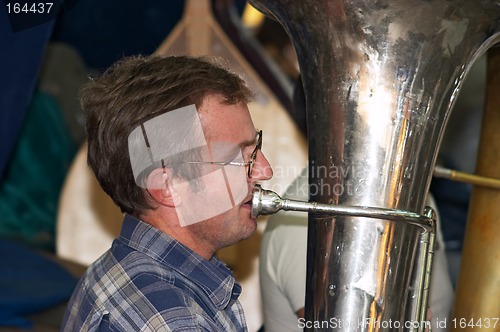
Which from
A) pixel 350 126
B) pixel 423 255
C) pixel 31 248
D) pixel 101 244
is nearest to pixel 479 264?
pixel 423 255

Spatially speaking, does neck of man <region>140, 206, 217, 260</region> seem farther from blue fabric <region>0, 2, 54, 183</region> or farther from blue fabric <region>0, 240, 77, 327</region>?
blue fabric <region>0, 240, 77, 327</region>

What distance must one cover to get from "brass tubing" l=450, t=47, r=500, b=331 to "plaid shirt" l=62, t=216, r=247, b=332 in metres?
0.38

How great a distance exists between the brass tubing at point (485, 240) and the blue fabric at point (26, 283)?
1.05 meters

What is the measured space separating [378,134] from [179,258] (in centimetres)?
26

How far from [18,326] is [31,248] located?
0.53 metres

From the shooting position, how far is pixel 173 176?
1.02 meters

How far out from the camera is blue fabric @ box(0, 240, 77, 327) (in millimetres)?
1956

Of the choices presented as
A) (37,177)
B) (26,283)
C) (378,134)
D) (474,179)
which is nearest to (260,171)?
(378,134)

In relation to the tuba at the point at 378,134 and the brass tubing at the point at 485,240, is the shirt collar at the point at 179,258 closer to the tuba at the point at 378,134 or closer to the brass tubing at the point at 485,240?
the tuba at the point at 378,134

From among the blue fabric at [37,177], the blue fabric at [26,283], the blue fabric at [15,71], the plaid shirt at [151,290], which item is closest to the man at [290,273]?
the plaid shirt at [151,290]

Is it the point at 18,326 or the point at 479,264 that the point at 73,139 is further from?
the point at 479,264

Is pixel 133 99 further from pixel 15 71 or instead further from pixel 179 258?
pixel 15 71

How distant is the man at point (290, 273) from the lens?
1.45 metres

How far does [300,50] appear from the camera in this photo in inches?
41.3
